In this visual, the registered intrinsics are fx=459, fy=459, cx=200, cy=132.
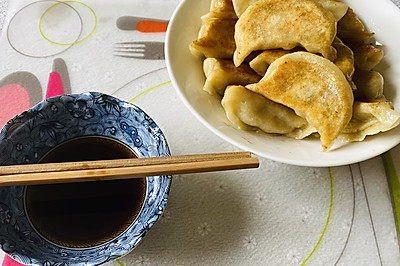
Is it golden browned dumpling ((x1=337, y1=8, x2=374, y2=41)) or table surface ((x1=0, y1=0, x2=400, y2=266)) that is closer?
table surface ((x1=0, y1=0, x2=400, y2=266))

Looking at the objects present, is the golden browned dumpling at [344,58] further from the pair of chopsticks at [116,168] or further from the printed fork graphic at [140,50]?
the printed fork graphic at [140,50]

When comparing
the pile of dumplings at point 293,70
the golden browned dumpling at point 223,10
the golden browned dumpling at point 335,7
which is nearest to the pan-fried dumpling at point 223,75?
the pile of dumplings at point 293,70

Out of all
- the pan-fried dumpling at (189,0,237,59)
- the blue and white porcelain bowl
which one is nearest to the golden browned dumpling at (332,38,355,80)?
the pan-fried dumpling at (189,0,237,59)

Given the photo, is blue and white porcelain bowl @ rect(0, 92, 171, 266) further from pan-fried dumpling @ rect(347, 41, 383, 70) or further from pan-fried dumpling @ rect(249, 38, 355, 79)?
pan-fried dumpling @ rect(347, 41, 383, 70)

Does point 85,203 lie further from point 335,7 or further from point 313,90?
point 335,7

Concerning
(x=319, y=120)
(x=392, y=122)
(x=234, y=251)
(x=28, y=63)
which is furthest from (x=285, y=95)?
(x=28, y=63)

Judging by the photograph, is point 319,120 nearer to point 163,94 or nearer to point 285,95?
point 285,95

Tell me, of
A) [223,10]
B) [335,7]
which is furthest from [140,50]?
[335,7]
